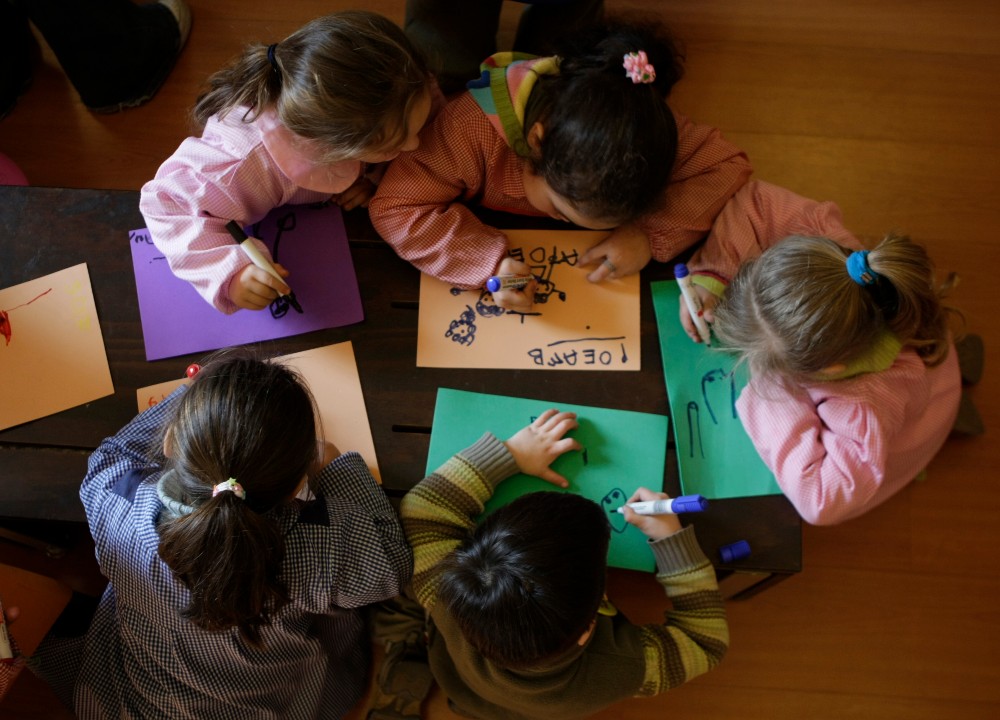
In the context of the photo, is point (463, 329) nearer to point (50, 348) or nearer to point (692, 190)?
point (692, 190)

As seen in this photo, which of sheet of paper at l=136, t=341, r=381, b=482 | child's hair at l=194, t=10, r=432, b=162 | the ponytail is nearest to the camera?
the ponytail

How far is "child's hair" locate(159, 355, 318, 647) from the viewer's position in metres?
0.70

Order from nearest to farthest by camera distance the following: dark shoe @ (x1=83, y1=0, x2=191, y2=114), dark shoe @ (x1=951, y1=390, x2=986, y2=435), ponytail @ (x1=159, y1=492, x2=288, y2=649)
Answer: ponytail @ (x1=159, y1=492, x2=288, y2=649)
dark shoe @ (x1=951, y1=390, x2=986, y2=435)
dark shoe @ (x1=83, y1=0, x2=191, y2=114)

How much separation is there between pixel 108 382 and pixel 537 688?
2.13 feet

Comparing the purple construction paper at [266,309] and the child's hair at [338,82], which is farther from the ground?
the child's hair at [338,82]

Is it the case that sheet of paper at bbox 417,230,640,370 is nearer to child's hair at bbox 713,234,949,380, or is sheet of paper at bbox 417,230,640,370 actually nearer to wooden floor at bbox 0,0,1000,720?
child's hair at bbox 713,234,949,380

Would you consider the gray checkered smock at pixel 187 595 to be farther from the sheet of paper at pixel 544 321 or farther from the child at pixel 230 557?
the sheet of paper at pixel 544 321

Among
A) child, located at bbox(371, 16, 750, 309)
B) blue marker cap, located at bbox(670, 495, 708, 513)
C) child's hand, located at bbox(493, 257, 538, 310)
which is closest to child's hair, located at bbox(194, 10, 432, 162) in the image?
child, located at bbox(371, 16, 750, 309)

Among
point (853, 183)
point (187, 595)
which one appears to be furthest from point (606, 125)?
point (853, 183)

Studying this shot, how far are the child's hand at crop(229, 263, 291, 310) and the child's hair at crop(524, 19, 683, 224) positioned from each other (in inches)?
14.1

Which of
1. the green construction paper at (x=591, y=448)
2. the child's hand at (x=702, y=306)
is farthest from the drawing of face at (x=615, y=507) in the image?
the child's hand at (x=702, y=306)

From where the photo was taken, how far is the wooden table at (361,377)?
0.90m

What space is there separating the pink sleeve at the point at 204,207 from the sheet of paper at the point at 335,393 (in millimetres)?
123

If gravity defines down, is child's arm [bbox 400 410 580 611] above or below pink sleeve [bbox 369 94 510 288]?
below
